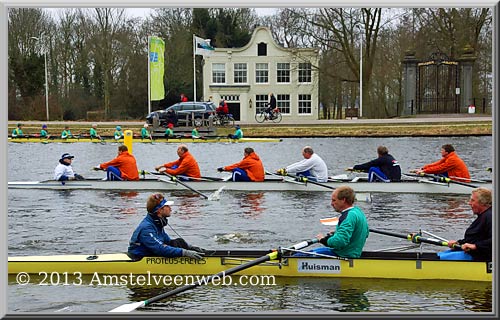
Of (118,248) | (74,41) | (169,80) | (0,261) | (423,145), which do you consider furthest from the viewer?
(169,80)

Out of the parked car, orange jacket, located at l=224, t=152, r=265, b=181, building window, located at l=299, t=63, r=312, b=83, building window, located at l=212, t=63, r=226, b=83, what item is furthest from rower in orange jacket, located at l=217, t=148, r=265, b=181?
building window, located at l=212, t=63, r=226, b=83

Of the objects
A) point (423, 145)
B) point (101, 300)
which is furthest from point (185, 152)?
point (423, 145)

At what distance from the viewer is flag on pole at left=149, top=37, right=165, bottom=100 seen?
45.3 m

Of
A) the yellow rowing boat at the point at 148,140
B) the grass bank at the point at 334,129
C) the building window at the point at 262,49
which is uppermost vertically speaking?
the building window at the point at 262,49

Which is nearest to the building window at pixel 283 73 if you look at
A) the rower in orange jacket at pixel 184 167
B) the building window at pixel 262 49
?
the building window at pixel 262 49

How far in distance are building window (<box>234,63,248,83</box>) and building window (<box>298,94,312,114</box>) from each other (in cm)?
498

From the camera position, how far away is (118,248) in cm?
1490

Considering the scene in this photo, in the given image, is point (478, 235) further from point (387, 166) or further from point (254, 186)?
point (254, 186)

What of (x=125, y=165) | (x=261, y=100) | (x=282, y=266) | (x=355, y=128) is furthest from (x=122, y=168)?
(x=261, y=100)

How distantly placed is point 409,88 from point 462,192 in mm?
29474

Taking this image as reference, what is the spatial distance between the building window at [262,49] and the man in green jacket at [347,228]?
48.5m

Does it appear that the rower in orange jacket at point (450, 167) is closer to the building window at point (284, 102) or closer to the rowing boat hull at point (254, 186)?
the rowing boat hull at point (254, 186)

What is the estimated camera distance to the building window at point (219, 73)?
60006 mm

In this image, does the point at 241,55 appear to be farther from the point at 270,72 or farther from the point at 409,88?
the point at 409,88
